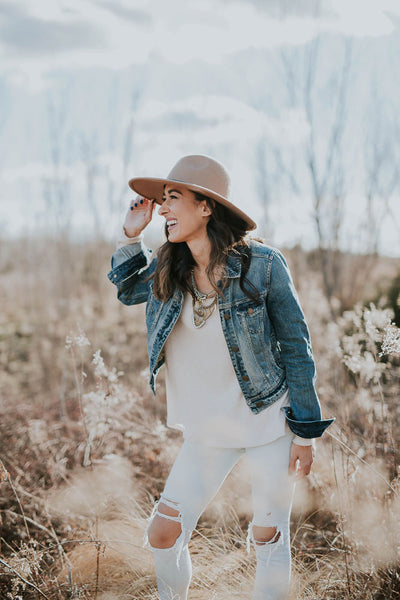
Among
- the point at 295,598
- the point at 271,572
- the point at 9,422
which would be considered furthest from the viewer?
the point at 9,422

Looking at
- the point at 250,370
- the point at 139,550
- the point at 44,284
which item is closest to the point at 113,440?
the point at 139,550

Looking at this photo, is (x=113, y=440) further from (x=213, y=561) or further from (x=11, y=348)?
(x=11, y=348)

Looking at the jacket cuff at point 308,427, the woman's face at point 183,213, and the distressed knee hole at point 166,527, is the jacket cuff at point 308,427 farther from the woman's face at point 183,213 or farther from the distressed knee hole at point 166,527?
the woman's face at point 183,213

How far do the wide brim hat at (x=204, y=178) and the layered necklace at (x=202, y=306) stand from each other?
1.19ft

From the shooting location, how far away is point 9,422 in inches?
178

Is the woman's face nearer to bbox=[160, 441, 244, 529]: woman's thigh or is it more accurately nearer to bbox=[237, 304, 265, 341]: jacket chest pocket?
bbox=[237, 304, 265, 341]: jacket chest pocket

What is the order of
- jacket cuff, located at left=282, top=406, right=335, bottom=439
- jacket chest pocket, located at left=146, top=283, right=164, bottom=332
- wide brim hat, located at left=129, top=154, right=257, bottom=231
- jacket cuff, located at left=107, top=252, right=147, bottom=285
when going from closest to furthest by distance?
jacket cuff, located at left=282, top=406, right=335, bottom=439 → wide brim hat, located at left=129, top=154, right=257, bottom=231 → jacket chest pocket, located at left=146, top=283, right=164, bottom=332 → jacket cuff, located at left=107, top=252, right=147, bottom=285

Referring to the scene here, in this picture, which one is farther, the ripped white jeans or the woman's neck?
the woman's neck

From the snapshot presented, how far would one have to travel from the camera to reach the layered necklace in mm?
2117

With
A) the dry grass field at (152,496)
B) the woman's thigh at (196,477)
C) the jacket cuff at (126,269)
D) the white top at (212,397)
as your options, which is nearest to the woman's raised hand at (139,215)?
the jacket cuff at (126,269)

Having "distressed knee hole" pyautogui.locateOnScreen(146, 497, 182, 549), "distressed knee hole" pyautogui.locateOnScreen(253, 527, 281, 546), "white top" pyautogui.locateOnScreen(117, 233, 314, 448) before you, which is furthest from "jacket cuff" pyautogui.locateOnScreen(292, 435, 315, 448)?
"distressed knee hole" pyautogui.locateOnScreen(146, 497, 182, 549)

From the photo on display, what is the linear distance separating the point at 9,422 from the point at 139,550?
226 centimetres

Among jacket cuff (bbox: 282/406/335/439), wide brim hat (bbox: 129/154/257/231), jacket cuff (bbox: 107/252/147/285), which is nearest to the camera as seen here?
jacket cuff (bbox: 282/406/335/439)

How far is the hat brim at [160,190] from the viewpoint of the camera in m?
2.06
